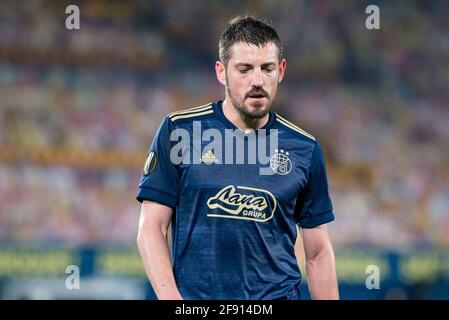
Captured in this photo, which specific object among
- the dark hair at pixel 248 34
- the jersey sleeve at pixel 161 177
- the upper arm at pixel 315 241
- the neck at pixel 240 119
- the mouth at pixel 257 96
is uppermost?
the dark hair at pixel 248 34

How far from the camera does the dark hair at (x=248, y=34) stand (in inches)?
177

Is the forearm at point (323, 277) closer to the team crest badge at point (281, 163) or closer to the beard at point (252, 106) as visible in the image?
the team crest badge at point (281, 163)

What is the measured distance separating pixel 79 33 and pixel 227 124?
1061cm

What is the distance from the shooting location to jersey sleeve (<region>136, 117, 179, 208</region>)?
440 cm

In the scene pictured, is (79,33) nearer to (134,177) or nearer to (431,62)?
(134,177)

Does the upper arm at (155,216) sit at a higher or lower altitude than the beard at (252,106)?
lower

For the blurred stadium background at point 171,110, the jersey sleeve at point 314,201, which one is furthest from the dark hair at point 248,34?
the blurred stadium background at point 171,110

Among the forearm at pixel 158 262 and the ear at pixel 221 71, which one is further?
the ear at pixel 221 71

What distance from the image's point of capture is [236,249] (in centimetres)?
439

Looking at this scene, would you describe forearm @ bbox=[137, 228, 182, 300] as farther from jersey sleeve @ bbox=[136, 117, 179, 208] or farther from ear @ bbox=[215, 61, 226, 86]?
ear @ bbox=[215, 61, 226, 86]

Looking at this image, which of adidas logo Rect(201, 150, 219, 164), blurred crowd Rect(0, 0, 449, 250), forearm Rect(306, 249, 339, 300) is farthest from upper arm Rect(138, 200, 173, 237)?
blurred crowd Rect(0, 0, 449, 250)

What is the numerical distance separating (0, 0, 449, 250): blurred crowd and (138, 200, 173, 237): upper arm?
26.1 ft

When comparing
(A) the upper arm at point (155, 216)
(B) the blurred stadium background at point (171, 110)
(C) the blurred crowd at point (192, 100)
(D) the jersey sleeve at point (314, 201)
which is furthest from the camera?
(C) the blurred crowd at point (192, 100)

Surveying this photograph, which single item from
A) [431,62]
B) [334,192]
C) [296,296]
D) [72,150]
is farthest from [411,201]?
[296,296]
